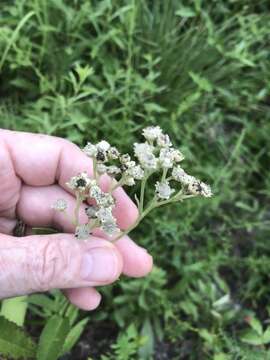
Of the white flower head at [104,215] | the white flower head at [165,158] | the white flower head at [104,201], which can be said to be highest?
the white flower head at [165,158]

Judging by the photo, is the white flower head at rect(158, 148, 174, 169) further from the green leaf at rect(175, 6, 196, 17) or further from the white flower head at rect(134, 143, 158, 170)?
the green leaf at rect(175, 6, 196, 17)

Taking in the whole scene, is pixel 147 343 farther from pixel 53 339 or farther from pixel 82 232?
pixel 82 232

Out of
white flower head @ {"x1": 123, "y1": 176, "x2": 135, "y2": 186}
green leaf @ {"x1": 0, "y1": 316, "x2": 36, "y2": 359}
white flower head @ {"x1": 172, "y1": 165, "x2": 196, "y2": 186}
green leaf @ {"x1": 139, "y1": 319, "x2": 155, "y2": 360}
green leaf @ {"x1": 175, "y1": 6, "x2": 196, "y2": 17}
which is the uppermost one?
green leaf @ {"x1": 175, "y1": 6, "x2": 196, "y2": 17}

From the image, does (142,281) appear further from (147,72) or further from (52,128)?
(147,72)

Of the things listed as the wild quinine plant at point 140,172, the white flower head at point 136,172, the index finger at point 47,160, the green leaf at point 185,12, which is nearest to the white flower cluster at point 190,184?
the wild quinine plant at point 140,172

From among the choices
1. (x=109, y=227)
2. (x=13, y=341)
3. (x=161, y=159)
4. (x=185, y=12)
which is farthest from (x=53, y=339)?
(x=185, y=12)

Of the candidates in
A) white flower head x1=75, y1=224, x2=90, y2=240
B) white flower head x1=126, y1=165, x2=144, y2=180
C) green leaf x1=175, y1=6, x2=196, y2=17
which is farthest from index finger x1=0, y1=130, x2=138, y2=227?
green leaf x1=175, y1=6, x2=196, y2=17

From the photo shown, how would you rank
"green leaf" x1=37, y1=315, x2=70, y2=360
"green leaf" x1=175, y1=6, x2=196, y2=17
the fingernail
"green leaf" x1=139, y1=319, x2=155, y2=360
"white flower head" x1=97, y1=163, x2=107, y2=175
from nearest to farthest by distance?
"white flower head" x1=97, y1=163, x2=107, y2=175 < the fingernail < "green leaf" x1=37, y1=315, x2=70, y2=360 < "green leaf" x1=139, y1=319, x2=155, y2=360 < "green leaf" x1=175, y1=6, x2=196, y2=17

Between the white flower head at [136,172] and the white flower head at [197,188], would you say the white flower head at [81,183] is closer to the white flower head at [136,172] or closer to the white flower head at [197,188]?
the white flower head at [136,172]

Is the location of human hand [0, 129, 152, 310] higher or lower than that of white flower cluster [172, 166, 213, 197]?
lower
